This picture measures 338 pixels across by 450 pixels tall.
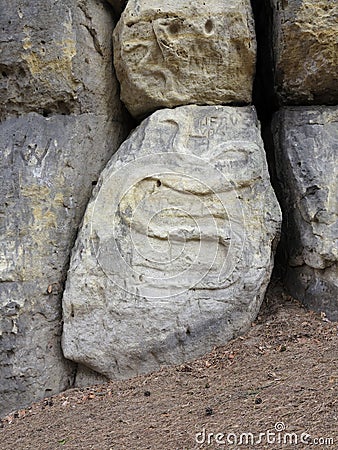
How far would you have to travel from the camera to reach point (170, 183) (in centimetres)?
362

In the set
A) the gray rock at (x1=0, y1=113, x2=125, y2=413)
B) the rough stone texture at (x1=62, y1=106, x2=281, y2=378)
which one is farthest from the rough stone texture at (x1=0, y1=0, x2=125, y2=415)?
the rough stone texture at (x1=62, y1=106, x2=281, y2=378)

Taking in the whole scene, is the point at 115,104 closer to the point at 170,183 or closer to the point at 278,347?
the point at 170,183

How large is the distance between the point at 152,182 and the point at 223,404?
1.42 m

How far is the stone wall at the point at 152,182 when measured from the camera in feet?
11.5

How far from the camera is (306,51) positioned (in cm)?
382

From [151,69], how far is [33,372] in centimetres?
205

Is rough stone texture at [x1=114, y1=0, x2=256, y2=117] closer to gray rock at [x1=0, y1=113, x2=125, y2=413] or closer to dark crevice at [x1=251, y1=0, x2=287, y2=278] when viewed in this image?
dark crevice at [x1=251, y1=0, x2=287, y2=278]

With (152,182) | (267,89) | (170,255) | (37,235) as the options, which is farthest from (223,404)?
(267,89)

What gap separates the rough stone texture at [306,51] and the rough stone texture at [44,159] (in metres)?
1.17

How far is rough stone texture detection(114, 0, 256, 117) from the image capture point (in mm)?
3785

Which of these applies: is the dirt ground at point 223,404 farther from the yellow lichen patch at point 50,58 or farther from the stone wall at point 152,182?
the yellow lichen patch at point 50,58

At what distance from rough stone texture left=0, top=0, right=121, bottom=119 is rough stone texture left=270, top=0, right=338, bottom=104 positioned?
49.4 inches

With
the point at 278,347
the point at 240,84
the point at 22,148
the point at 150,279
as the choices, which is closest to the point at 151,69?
the point at 240,84

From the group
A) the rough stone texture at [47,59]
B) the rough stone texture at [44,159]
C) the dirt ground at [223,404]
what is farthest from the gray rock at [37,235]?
the dirt ground at [223,404]
